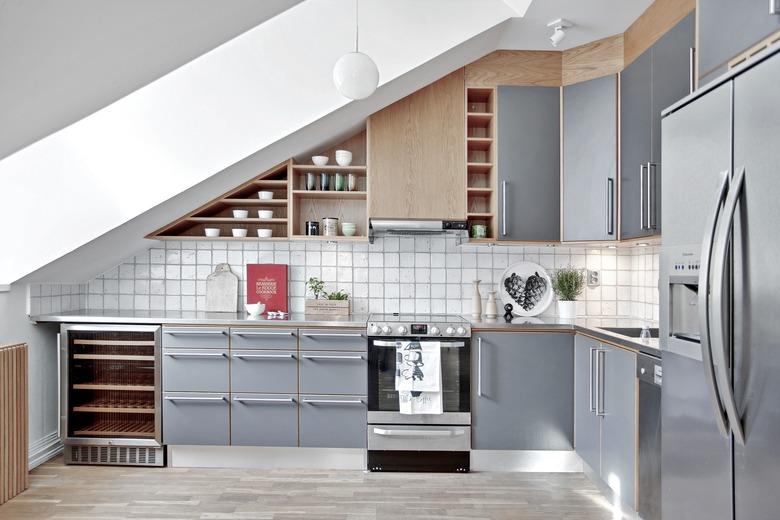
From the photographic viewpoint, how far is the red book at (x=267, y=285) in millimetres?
3836

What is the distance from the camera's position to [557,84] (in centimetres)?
340

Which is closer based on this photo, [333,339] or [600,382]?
[600,382]

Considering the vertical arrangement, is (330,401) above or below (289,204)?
below

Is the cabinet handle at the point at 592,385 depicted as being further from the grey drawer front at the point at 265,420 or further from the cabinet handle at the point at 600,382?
the grey drawer front at the point at 265,420

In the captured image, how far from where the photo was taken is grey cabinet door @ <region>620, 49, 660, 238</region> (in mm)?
2690

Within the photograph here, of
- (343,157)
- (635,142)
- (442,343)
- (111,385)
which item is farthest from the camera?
(343,157)

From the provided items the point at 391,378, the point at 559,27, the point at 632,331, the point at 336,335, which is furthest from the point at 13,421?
the point at 559,27

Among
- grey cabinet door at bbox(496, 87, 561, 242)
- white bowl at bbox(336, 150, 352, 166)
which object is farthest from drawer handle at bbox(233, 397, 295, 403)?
grey cabinet door at bbox(496, 87, 561, 242)

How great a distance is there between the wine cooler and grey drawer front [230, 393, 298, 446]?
1.67ft

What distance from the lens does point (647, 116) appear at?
8.83 ft

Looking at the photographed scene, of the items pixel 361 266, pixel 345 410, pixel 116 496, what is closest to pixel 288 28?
pixel 361 266

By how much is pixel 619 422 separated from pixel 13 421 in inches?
126

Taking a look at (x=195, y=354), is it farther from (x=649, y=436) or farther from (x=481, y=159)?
(x=649, y=436)

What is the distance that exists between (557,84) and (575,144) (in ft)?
1.46
